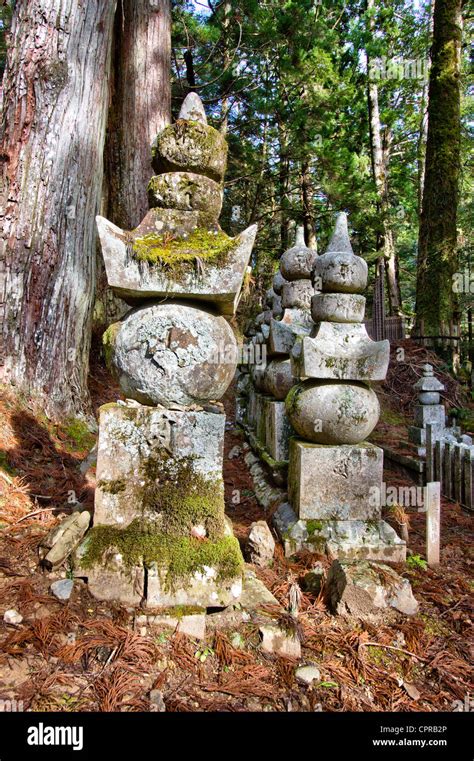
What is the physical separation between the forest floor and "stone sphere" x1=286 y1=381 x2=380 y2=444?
1018 mm

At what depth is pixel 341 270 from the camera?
356 cm

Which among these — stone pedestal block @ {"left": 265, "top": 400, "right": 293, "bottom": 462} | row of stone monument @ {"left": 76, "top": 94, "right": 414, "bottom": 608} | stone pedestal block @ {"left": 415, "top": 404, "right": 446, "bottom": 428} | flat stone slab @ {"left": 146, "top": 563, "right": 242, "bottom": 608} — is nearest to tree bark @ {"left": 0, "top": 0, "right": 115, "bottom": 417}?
stone pedestal block @ {"left": 265, "top": 400, "right": 293, "bottom": 462}

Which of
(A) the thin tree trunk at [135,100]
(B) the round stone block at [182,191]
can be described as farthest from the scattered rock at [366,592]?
(A) the thin tree trunk at [135,100]

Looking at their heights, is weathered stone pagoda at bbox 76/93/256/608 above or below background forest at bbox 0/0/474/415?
below

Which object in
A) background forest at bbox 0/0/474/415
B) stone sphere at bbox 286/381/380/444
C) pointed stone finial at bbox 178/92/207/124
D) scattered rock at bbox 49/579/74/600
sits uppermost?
background forest at bbox 0/0/474/415

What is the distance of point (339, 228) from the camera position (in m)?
3.84

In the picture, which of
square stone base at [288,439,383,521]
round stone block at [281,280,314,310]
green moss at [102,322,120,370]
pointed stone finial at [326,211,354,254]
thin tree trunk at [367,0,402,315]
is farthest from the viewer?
thin tree trunk at [367,0,402,315]

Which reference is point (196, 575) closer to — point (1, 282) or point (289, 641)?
point (289, 641)

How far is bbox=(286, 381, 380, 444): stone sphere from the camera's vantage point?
3391mm

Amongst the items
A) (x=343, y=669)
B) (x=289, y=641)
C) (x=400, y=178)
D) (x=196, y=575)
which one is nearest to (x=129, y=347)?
(x=196, y=575)

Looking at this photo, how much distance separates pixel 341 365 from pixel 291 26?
30.4 feet

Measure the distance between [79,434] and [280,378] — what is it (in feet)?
7.33

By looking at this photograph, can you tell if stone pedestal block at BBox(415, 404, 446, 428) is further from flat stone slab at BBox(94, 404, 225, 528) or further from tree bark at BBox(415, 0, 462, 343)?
flat stone slab at BBox(94, 404, 225, 528)

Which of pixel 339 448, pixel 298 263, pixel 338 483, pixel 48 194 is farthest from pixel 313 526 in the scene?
pixel 48 194
